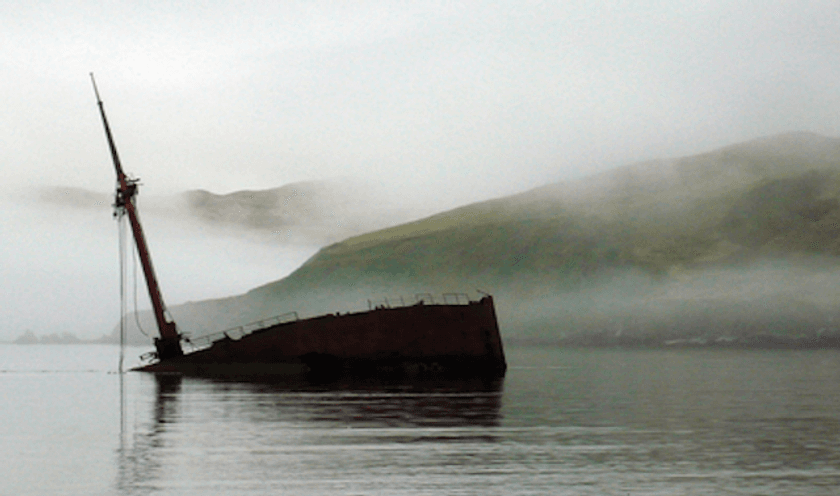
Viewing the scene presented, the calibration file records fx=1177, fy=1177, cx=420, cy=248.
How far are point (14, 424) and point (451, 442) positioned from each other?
1634 centimetres

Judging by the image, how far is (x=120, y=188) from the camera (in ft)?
238

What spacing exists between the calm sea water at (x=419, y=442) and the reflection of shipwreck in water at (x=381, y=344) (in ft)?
33.4

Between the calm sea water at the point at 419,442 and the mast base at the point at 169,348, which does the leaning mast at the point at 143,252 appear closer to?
the mast base at the point at 169,348

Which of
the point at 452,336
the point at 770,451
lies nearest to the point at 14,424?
the point at 770,451

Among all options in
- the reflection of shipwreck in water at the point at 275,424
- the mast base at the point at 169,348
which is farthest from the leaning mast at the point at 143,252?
the reflection of shipwreck in water at the point at 275,424

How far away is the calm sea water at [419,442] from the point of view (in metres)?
23.4

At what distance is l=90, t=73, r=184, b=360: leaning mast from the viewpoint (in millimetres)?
72562

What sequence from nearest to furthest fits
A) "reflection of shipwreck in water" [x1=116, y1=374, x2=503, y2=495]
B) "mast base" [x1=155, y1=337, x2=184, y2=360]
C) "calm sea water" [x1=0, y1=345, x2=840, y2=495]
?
"calm sea water" [x1=0, y1=345, x2=840, y2=495] → "reflection of shipwreck in water" [x1=116, y1=374, x2=503, y2=495] → "mast base" [x1=155, y1=337, x2=184, y2=360]

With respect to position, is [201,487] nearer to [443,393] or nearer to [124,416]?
[124,416]

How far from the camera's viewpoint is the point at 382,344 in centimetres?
6688

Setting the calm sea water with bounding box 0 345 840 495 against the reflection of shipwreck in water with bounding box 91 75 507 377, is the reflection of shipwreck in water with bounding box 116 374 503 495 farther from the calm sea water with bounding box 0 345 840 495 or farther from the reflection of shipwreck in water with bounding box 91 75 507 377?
the reflection of shipwreck in water with bounding box 91 75 507 377

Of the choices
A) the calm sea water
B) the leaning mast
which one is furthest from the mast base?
the calm sea water

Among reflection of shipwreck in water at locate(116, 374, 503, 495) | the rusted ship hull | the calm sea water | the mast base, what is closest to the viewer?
the calm sea water

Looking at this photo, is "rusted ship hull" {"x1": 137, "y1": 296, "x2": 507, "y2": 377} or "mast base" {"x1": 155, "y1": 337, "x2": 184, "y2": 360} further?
"mast base" {"x1": 155, "y1": 337, "x2": 184, "y2": 360}
